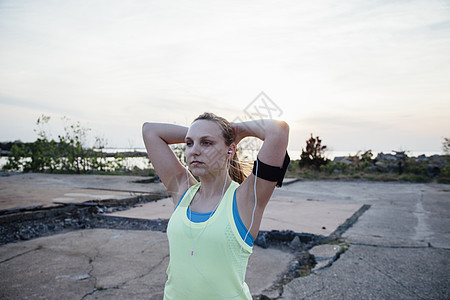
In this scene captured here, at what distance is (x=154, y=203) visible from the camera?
5844mm

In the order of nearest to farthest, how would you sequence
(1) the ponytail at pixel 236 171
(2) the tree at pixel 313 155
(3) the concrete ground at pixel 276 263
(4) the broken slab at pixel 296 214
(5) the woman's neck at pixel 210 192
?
(5) the woman's neck at pixel 210 192 < (1) the ponytail at pixel 236 171 < (3) the concrete ground at pixel 276 263 < (4) the broken slab at pixel 296 214 < (2) the tree at pixel 313 155

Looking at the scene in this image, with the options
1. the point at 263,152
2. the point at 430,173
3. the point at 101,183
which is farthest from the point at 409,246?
the point at 430,173

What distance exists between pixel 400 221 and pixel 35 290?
4.51m

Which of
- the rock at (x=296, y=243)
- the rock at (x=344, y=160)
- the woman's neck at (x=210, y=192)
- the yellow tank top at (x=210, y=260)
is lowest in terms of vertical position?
the rock at (x=296, y=243)

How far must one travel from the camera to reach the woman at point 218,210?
55.1 inches

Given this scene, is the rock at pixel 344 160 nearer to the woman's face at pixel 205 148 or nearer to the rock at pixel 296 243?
the rock at pixel 296 243

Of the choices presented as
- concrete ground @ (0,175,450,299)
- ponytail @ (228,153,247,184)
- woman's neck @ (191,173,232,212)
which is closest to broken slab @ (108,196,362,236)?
concrete ground @ (0,175,450,299)

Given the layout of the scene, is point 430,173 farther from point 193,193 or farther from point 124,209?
point 193,193

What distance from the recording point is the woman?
1399mm

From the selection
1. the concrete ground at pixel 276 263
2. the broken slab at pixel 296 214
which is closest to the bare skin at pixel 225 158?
the concrete ground at pixel 276 263

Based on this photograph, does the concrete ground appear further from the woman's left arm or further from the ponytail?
the woman's left arm

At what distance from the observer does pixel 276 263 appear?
3.17 m

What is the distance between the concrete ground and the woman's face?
1409 mm

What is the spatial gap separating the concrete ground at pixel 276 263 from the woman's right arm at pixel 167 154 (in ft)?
3.59
